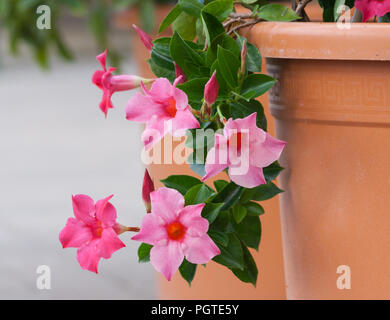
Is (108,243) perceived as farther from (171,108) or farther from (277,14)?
(277,14)

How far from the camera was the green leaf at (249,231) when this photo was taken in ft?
2.30

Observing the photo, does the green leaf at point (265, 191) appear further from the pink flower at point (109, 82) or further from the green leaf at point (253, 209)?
the pink flower at point (109, 82)

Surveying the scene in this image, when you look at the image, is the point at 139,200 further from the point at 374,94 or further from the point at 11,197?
the point at 374,94

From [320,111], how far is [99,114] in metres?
2.86

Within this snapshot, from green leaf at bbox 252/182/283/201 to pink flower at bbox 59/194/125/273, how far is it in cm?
15

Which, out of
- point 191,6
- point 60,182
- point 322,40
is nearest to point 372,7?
point 322,40

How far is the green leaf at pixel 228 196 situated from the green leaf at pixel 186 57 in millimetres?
116

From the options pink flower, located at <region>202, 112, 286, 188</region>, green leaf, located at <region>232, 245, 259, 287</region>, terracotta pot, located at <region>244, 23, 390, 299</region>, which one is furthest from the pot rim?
green leaf, located at <region>232, 245, 259, 287</region>

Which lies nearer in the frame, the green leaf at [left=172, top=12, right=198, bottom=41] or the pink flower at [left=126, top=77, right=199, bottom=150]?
the pink flower at [left=126, top=77, right=199, bottom=150]

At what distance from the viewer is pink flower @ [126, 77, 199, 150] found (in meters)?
0.58

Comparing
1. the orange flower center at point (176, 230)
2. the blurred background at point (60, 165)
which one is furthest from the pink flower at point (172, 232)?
the blurred background at point (60, 165)

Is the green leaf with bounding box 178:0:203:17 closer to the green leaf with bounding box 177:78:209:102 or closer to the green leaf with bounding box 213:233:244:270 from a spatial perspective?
the green leaf with bounding box 177:78:209:102

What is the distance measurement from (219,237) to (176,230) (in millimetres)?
64
